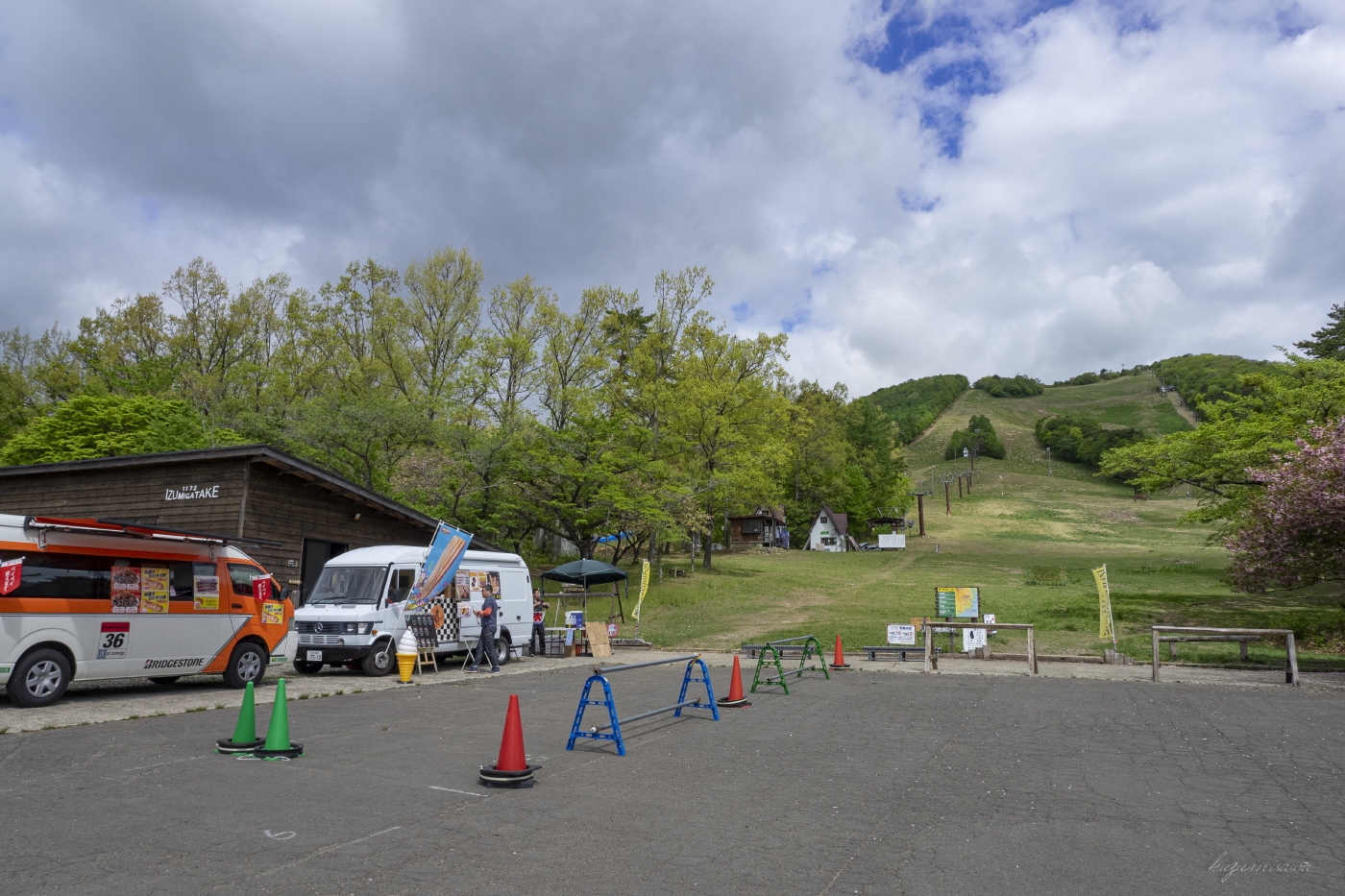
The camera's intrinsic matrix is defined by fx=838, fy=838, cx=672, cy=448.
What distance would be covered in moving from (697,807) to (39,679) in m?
9.06

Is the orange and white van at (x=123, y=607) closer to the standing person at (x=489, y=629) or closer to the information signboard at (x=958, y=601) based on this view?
the standing person at (x=489, y=629)

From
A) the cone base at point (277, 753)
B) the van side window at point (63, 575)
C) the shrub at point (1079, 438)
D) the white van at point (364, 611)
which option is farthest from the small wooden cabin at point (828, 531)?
the shrub at point (1079, 438)


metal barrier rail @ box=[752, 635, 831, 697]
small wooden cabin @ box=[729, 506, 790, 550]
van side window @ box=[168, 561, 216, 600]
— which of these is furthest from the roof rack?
small wooden cabin @ box=[729, 506, 790, 550]

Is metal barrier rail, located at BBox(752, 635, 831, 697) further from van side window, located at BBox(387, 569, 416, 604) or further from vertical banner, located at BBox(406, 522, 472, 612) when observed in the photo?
van side window, located at BBox(387, 569, 416, 604)

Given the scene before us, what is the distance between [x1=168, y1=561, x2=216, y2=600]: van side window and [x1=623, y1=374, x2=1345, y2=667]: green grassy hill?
13552 mm

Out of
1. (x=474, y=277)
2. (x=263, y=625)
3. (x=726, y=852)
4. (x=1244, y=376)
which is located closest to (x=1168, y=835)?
(x=726, y=852)

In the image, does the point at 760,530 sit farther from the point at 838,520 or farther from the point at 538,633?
the point at 538,633

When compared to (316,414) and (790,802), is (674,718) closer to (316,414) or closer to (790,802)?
(790,802)

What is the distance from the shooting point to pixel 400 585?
15.8 meters

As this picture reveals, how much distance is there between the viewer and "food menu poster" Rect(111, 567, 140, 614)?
36.8 ft

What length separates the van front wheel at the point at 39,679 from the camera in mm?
10117

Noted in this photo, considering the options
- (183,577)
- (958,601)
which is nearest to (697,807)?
(183,577)

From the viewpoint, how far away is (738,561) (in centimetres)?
5119

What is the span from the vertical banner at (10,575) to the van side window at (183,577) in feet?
6.87
